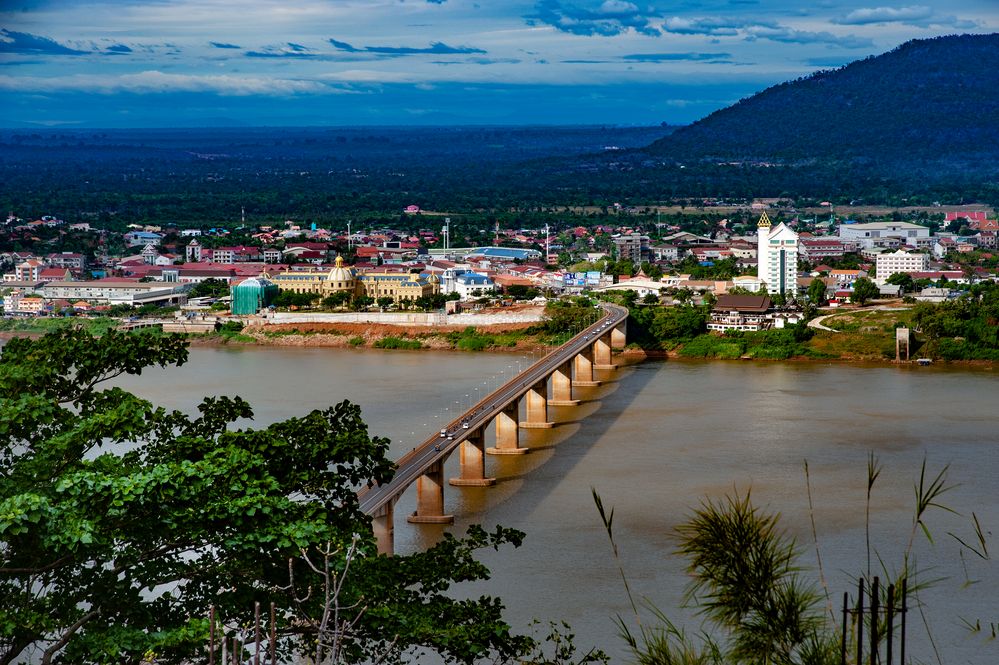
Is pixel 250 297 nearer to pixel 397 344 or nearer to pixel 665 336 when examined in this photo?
pixel 397 344

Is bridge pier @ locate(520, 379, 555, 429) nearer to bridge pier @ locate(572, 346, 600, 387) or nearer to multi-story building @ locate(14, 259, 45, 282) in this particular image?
bridge pier @ locate(572, 346, 600, 387)

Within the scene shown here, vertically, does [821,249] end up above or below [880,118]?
below

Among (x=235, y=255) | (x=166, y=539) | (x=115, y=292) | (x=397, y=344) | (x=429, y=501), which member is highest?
(x=166, y=539)

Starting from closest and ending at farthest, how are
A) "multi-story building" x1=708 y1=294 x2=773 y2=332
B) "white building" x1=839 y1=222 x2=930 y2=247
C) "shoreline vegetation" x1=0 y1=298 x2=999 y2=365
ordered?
"shoreline vegetation" x1=0 y1=298 x2=999 y2=365
"multi-story building" x1=708 y1=294 x2=773 y2=332
"white building" x1=839 y1=222 x2=930 y2=247

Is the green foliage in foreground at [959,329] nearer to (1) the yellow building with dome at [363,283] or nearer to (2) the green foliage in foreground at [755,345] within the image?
(2) the green foliage in foreground at [755,345]

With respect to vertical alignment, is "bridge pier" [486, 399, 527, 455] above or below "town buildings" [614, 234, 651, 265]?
below

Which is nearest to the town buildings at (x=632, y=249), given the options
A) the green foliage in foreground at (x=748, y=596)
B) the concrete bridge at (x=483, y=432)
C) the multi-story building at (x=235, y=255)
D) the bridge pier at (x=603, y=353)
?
the multi-story building at (x=235, y=255)

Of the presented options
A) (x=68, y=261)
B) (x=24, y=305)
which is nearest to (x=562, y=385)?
(x=24, y=305)

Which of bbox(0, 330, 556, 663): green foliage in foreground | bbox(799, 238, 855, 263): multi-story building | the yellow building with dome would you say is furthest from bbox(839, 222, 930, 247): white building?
bbox(0, 330, 556, 663): green foliage in foreground
